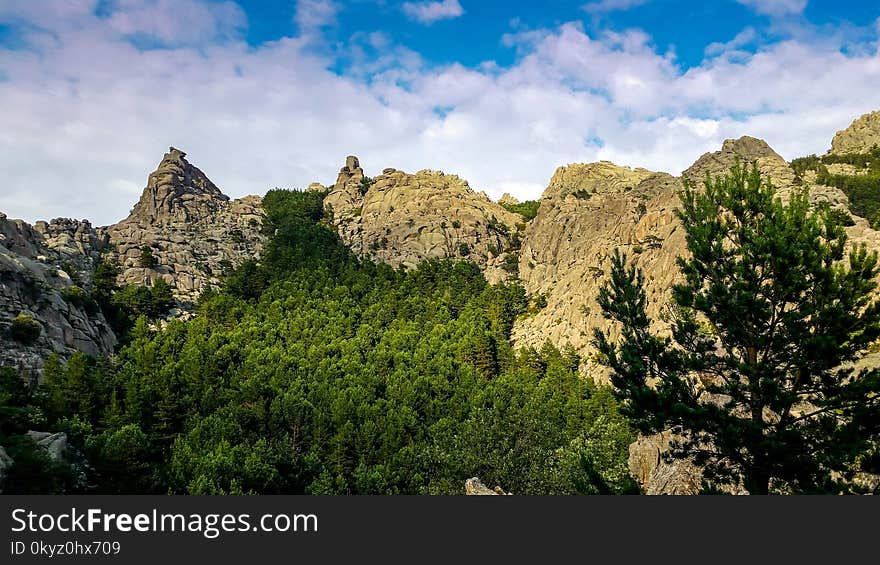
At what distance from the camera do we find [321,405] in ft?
205

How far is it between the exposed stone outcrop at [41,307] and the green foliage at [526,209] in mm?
107492

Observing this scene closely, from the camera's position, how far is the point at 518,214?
157 m

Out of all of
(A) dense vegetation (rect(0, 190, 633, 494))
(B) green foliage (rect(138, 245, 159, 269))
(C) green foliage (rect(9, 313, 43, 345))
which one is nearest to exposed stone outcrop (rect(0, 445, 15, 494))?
(A) dense vegetation (rect(0, 190, 633, 494))

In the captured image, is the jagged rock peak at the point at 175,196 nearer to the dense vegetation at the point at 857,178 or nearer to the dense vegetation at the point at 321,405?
the dense vegetation at the point at 321,405

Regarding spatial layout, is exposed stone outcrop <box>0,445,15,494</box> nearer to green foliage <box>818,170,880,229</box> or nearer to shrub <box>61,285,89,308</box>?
shrub <box>61,285,89,308</box>

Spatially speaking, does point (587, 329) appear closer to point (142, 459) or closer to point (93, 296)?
point (142, 459)

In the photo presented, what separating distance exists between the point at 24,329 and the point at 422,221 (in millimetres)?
90986

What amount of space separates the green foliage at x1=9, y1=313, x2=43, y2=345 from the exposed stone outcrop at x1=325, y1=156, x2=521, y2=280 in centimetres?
7470

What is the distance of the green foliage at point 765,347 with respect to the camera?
14.5 metres

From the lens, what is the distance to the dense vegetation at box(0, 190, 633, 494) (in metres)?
41.6

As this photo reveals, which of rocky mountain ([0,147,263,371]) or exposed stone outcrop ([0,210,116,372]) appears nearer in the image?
exposed stone outcrop ([0,210,116,372])

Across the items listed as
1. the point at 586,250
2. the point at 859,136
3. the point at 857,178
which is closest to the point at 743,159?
the point at 857,178

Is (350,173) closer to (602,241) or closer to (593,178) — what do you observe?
(593,178)

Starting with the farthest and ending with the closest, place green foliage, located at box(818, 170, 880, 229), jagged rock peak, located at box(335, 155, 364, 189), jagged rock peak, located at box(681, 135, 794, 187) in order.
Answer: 1. jagged rock peak, located at box(335, 155, 364, 189)
2. jagged rock peak, located at box(681, 135, 794, 187)
3. green foliage, located at box(818, 170, 880, 229)
